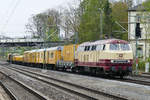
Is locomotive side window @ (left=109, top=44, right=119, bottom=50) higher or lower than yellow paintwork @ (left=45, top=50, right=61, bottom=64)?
higher

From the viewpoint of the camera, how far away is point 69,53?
31.4 meters

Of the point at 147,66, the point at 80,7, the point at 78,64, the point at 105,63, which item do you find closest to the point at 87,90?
the point at 105,63

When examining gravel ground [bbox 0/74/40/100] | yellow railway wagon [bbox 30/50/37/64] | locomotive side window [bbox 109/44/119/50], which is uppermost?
locomotive side window [bbox 109/44/119/50]

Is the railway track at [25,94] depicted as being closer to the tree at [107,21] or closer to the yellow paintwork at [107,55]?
the yellow paintwork at [107,55]

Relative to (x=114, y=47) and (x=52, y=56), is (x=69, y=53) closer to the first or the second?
(x=52, y=56)

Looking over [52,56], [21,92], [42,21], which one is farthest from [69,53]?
[42,21]

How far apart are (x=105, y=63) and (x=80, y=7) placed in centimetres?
4314

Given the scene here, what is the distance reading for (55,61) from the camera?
122ft

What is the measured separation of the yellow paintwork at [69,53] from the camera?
2984 centimetres

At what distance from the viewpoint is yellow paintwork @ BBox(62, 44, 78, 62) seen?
29.8 m

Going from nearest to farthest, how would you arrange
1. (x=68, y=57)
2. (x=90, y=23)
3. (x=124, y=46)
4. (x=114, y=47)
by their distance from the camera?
(x=114, y=47), (x=124, y=46), (x=68, y=57), (x=90, y=23)

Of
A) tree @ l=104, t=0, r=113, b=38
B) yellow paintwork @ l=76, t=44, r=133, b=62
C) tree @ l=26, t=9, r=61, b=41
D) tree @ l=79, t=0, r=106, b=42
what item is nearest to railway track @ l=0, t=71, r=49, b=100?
yellow paintwork @ l=76, t=44, r=133, b=62

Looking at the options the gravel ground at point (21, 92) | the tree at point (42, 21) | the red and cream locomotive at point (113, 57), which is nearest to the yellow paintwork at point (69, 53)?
the red and cream locomotive at point (113, 57)

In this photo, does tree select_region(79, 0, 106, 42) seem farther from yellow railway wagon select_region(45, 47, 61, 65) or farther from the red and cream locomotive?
the red and cream locomotive
